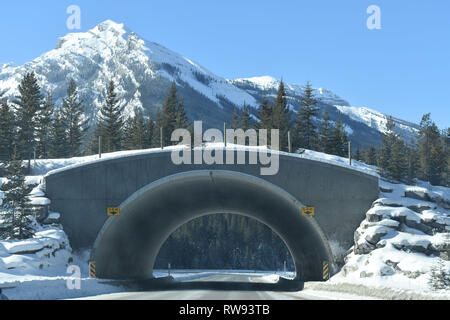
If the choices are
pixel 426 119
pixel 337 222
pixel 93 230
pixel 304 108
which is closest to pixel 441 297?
pixel 337 222

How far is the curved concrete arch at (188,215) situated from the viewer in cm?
2823

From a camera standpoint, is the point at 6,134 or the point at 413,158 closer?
the point at 6,134

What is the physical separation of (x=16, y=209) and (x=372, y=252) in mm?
17630

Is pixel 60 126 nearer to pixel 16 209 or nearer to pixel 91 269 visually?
pixel 16 209

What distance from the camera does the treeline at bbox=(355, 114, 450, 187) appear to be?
33.0 m

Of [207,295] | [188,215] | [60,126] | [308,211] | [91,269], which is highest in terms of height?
[60,126]

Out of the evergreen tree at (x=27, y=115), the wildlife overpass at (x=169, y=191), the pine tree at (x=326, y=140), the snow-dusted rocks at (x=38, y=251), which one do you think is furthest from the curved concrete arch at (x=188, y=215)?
the pine tree at (x=326, y=140)

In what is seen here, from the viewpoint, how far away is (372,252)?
25.0 m

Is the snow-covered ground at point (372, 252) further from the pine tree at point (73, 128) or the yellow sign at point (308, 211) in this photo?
the pine tree at point (73, 128)

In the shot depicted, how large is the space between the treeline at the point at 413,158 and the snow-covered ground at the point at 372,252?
3575 mm

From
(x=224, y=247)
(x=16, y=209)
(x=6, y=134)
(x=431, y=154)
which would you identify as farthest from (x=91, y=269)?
(x=224, y=247)

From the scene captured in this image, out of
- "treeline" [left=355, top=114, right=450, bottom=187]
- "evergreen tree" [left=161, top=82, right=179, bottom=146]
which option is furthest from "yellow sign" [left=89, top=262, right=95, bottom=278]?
"evergreen tree" [left=161, top=82, right=179, bottom=146]
